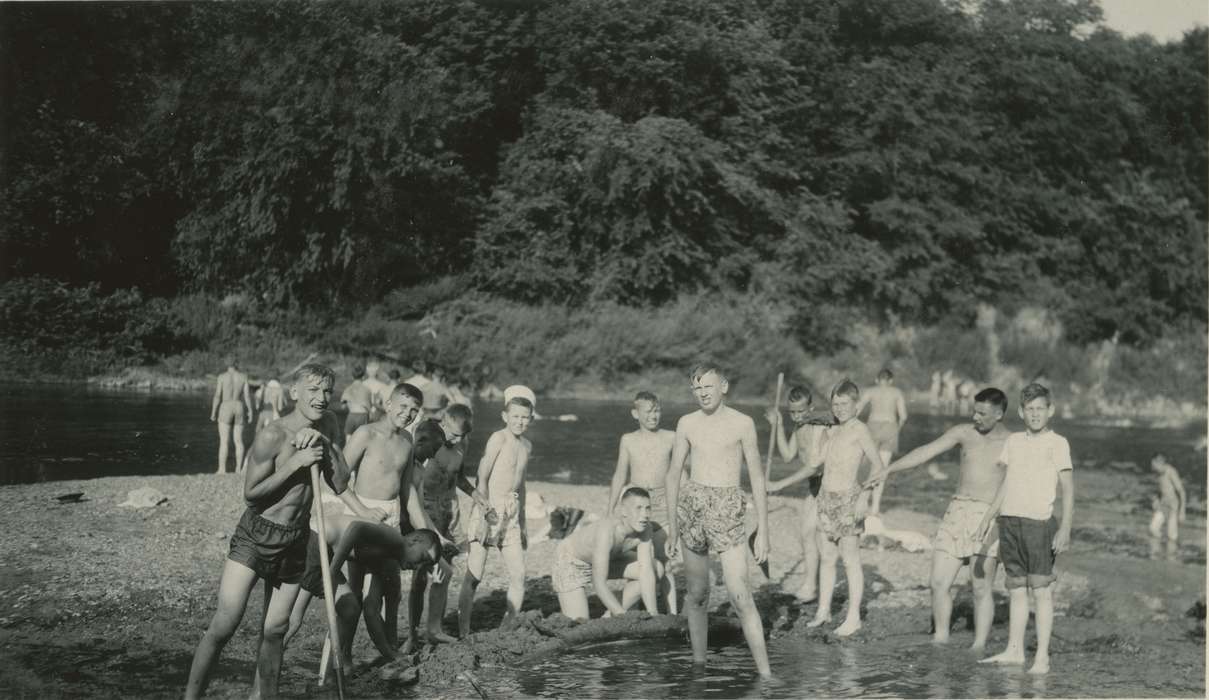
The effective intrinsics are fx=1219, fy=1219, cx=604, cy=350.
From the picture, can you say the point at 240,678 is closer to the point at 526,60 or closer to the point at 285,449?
the point at 285,449

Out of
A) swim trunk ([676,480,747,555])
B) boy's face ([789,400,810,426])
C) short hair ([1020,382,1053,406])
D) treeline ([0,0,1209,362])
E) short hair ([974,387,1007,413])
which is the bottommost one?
swim trunk ([676,480,747,555])

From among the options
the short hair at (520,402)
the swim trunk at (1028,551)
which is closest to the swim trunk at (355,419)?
the short hair at (520,402)

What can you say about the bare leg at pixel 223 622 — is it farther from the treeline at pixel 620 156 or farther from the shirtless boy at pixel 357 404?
the treeline at pixel 620 156

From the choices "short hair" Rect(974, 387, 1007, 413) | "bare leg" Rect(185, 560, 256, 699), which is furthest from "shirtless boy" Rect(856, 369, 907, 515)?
"bare leg" Rect(185, 560, 256, 699)

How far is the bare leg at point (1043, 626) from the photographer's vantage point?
28.8ft

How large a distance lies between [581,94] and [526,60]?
2.18m

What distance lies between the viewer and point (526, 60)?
3058cm

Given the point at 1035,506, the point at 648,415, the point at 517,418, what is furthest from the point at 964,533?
the point at 517,418

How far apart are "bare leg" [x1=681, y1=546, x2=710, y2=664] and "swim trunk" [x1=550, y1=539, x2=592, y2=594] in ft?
3.87

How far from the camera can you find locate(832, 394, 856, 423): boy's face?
10.0 metres

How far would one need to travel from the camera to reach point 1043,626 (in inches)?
347

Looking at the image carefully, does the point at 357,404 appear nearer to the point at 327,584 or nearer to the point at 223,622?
the point at 327,584

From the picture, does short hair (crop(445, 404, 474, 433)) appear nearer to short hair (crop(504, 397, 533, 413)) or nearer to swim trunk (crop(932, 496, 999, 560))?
short hair (crop(504, 397, 533, 413))

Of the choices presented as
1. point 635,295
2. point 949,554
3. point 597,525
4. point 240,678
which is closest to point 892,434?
point 949,554
